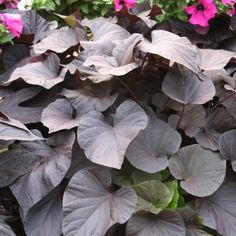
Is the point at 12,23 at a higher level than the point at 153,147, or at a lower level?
higher

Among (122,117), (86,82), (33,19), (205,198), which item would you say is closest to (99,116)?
(122,117)

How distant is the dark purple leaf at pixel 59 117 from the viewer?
1.42m

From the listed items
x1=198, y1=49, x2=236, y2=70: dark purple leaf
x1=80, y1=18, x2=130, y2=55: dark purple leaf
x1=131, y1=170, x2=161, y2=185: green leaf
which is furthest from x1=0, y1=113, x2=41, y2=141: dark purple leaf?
x1=198, y1=49, x2=236, y2=70: dark purple leaf

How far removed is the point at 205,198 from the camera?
4.65 ft

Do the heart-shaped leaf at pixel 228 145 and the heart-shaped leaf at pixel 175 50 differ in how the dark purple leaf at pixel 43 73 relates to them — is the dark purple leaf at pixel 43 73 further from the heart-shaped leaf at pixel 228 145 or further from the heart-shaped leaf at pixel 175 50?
the heart-shaped leaf at pixel 228 145

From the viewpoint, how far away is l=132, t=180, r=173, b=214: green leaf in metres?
1.33

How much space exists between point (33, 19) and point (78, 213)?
42.4 inches

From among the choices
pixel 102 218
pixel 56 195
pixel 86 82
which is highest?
pixel 86 82

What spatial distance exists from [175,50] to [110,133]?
34cm

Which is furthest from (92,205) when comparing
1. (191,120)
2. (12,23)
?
(12,23)

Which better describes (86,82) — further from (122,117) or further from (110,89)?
(122,117)

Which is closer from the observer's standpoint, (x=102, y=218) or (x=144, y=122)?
(x=102, y=218)

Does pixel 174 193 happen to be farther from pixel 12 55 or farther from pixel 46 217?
pixel 12 55

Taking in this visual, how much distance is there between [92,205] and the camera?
1267 millimetres
